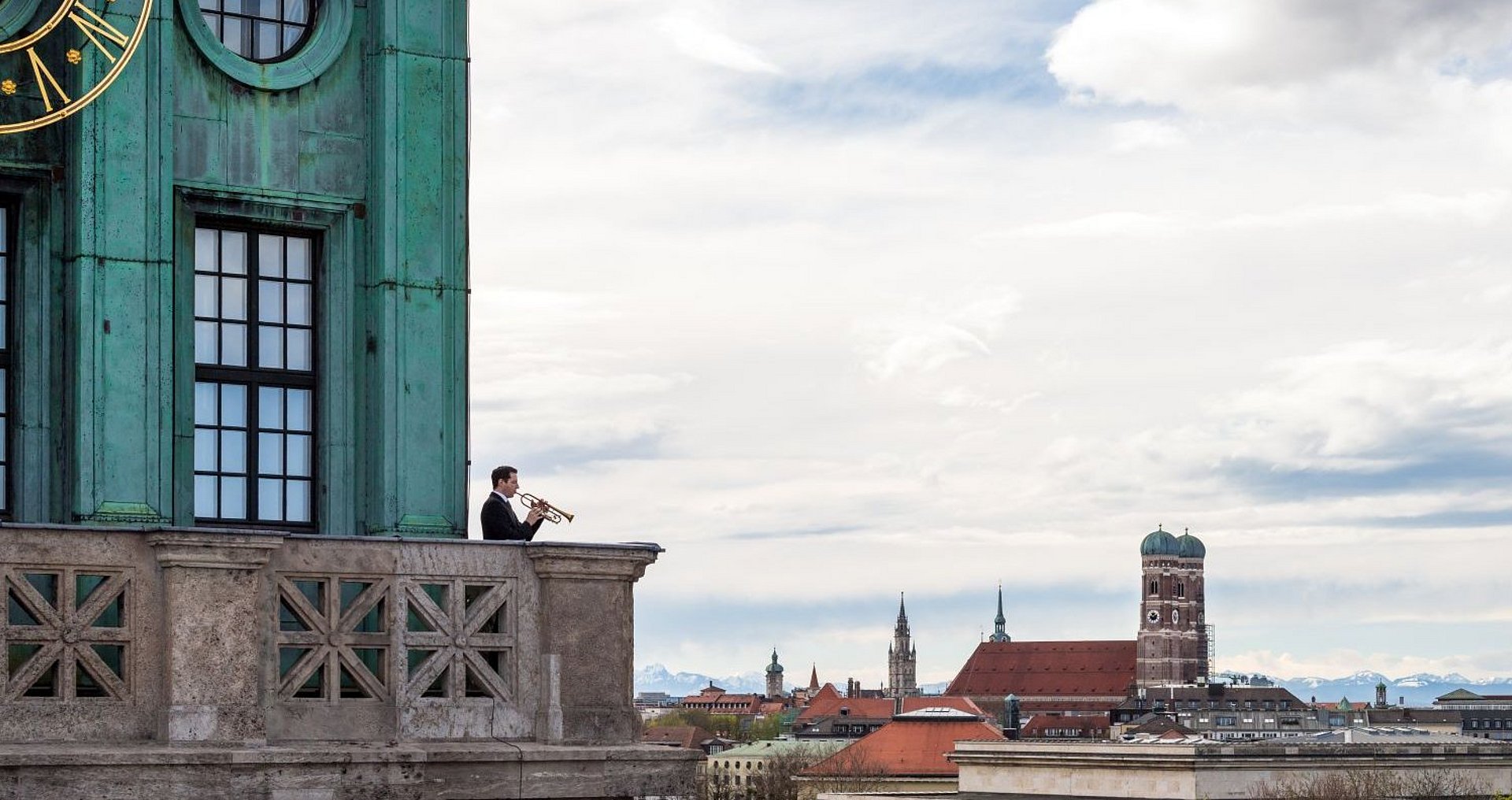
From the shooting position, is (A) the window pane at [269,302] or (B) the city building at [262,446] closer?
(B) the city building at [262,446]

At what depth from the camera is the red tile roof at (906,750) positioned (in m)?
170

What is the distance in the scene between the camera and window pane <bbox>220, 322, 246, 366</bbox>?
43.7 feet

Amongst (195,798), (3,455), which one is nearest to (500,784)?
(195,798)

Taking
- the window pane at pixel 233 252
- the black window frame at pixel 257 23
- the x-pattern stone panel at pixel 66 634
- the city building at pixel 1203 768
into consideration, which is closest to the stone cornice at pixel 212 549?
the x-pattern stone panel at pixel 66 634

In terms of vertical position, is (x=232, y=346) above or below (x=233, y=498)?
above

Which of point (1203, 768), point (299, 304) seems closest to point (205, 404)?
point (299, 304)

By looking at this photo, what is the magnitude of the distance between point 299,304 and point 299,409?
619 millimetres

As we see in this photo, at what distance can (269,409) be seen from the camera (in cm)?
1338

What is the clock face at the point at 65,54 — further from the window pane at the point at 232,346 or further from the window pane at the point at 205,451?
the window pane at the point at 205,451

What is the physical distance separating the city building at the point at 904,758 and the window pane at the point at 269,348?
143077mm

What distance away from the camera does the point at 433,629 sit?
12.1 m

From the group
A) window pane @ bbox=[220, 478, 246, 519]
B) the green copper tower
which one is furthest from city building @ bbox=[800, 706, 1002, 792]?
window pane @ bbox=[220, 478, 246, 519]

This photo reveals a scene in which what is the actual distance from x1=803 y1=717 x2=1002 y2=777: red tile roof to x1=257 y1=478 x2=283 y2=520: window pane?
15218 centimetres

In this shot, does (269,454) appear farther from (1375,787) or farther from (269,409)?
(1375,787)
